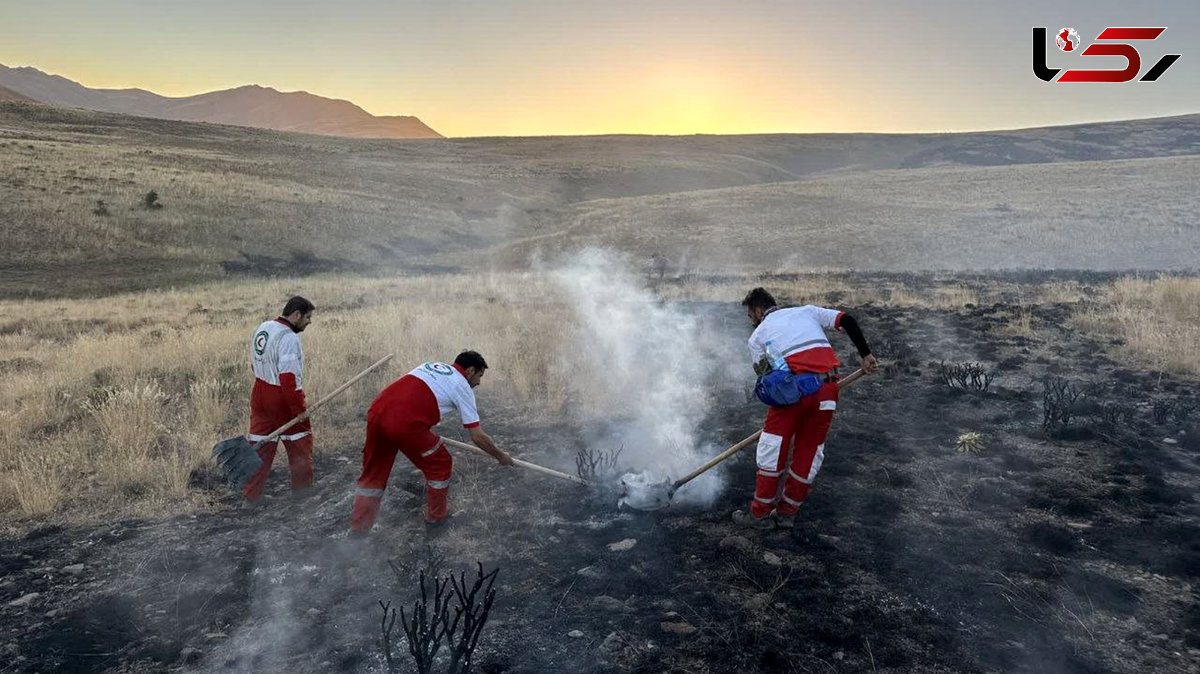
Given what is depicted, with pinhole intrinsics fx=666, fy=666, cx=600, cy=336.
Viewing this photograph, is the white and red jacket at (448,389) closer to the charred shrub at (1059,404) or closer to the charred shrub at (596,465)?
the charred shrub at (596,465)

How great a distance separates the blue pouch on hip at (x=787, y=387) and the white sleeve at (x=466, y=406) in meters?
2.11

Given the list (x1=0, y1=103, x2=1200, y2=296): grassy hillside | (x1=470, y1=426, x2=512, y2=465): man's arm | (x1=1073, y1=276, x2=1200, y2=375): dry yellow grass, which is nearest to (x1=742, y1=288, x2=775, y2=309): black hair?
(x1=470, y1=426, x2=512, y2=465): man's arm

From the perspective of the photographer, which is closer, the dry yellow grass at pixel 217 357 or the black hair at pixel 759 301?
the black hair at pixel 759 301

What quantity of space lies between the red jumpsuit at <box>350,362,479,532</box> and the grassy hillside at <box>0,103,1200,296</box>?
19.1 m

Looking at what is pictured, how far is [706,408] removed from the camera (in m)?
8.52

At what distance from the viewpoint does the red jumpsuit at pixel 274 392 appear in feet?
18.7

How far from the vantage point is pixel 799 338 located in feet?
16.7

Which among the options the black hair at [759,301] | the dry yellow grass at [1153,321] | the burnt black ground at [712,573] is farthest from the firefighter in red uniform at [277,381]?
the dry yellow grass at [1153,321]

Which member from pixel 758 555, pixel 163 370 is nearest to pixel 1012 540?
pixel 758 555

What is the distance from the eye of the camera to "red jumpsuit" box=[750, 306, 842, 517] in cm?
506

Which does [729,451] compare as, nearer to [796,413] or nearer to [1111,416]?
[796,413]

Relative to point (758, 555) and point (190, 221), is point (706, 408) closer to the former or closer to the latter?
point (758, 555)

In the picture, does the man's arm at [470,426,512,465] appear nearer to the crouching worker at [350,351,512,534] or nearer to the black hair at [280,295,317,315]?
the crouching worker at [350,351,512,534]

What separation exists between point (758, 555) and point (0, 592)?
5319 mm
